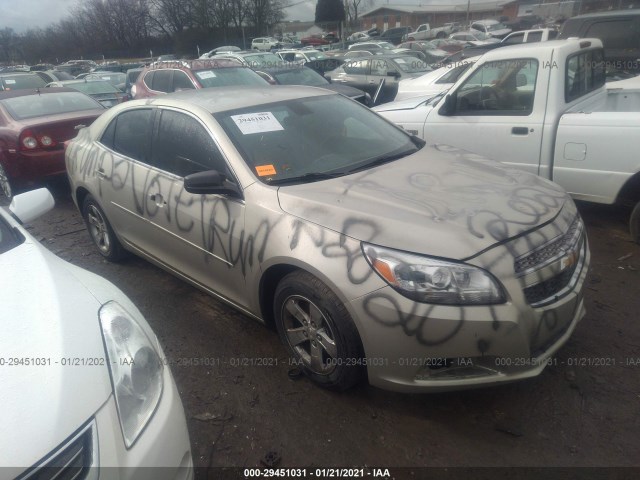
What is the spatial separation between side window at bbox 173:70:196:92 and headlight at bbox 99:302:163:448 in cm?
750

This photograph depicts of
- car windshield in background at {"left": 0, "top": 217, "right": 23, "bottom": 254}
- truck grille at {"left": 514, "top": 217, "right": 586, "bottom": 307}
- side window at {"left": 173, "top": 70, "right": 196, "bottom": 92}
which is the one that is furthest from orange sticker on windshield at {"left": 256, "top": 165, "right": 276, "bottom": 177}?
side window at {"left": 173, "top": 70, "right": 196, "bottom": 92}

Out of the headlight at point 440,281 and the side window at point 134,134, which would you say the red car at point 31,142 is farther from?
the headlight at point 440,281

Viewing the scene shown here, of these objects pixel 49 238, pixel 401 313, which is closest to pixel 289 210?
pixel 401 313

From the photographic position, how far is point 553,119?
4250 mm

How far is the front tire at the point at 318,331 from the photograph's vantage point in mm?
2406

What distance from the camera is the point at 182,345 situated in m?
3.30

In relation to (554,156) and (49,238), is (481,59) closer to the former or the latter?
(554,156)

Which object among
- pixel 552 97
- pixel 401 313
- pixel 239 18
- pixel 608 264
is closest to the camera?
pixel 401 313

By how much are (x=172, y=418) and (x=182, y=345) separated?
155 cm

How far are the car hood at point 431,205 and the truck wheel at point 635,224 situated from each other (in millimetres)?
1608

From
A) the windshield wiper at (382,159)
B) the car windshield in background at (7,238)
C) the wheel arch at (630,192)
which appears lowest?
the wheel arch at (630,192)

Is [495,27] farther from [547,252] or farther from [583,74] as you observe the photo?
[547,252]

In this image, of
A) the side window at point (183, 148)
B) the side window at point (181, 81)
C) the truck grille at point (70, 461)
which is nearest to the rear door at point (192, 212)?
the side window at point (183, 148)

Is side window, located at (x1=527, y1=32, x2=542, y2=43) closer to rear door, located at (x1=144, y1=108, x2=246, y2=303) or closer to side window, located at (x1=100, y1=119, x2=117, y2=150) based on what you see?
side window, located at (x1=100, y1=119, x2=117, y2=150)
